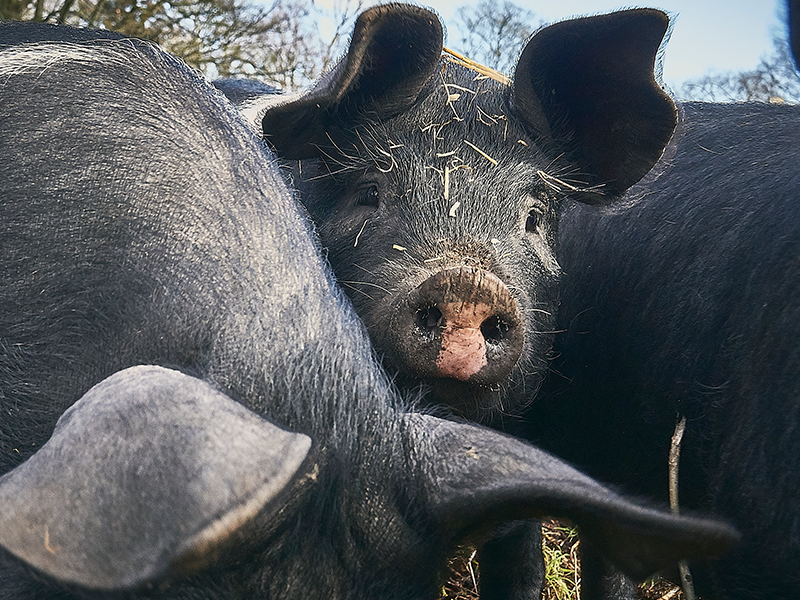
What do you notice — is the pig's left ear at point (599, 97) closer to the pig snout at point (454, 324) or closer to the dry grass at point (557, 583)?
the pig snout at point (454, 324)

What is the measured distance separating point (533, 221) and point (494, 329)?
0.57m

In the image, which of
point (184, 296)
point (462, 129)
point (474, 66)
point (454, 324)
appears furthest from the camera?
point (474, 66)

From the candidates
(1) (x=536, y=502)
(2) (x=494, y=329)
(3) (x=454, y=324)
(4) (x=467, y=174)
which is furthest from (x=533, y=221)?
(1) (x=536, y=502)

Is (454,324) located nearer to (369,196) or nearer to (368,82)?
(369,196)

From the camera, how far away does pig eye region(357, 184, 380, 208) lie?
2301 millimetres

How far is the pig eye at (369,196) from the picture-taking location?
2301 mm

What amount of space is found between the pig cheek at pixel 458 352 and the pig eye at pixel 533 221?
636 millimetres

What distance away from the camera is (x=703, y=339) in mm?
2113

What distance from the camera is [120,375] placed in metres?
1.14

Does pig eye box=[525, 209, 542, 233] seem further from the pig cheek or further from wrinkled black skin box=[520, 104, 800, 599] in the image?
the pig cheek

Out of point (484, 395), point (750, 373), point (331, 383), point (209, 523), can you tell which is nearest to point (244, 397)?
point (331, 383)

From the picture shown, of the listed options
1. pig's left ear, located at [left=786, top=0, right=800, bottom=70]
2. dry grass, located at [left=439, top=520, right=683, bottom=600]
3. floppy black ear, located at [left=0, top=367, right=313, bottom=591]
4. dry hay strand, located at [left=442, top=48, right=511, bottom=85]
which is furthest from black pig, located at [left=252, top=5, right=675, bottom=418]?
dry grass, located at [left=439, top=520, right=683, bottom=600]

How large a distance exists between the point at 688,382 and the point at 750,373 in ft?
0.78

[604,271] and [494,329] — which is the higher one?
[494,329]
